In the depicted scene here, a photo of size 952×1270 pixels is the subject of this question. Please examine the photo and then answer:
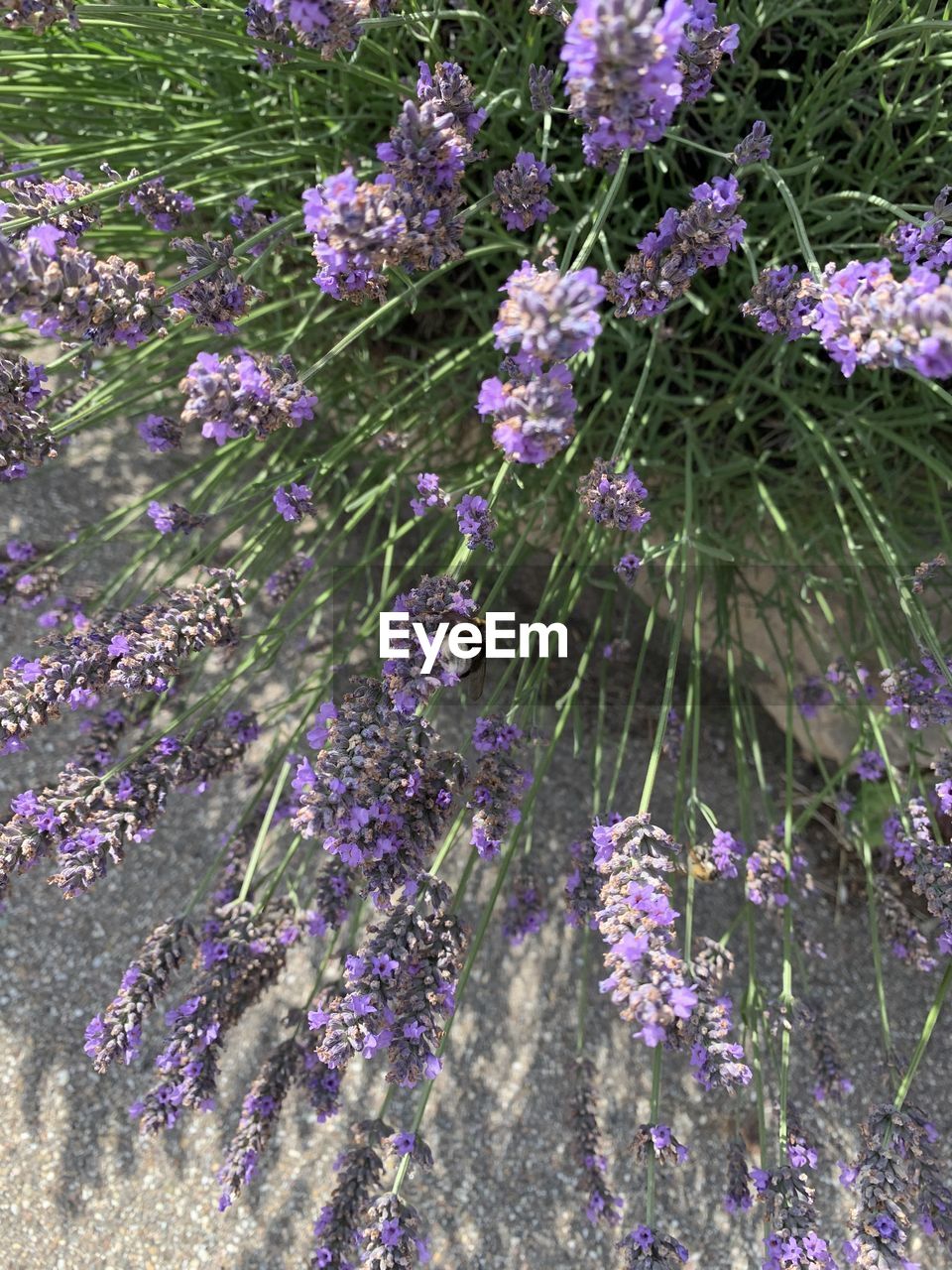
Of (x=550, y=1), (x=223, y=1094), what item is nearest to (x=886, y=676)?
(x=550, y=1)

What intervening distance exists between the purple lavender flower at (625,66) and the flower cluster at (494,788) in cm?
83

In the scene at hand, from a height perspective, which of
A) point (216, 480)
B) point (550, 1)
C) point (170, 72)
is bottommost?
point (216, 480)

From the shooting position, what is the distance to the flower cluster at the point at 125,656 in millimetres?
1253

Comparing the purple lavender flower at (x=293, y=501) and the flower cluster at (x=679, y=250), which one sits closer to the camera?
the flower cluster at (x=679, y=250)

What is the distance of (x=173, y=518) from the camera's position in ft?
5.36

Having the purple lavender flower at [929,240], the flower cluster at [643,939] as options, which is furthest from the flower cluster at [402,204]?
the flower cluster at [643,939]

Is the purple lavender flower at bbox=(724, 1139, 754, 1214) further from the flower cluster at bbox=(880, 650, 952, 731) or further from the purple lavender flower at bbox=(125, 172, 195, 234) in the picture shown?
the purple lavender flower at bbox=(125, 172, 195, 234)

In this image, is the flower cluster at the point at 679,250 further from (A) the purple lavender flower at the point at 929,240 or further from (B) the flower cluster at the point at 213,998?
(B) the flower cluster at the point at 213,998

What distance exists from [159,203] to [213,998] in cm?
128

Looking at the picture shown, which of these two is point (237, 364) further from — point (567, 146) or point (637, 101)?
point (567, 146)

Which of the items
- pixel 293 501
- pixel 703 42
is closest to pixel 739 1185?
pixel 293 501

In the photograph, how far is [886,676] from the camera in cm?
151

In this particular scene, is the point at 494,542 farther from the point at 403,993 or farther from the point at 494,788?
the point at 403,993

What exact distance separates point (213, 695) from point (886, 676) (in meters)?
1.13
